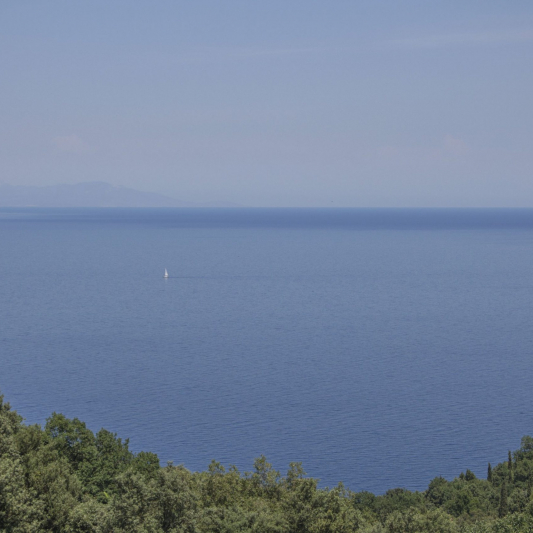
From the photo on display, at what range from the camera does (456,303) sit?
130250 mm

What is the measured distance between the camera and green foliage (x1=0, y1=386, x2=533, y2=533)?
25.1 metres

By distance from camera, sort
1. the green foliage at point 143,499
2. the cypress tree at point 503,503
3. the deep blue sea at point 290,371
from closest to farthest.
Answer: the green foliage at point 143,499 < the cypress tree at point 503,503 < the deep blue sea at point 290,371

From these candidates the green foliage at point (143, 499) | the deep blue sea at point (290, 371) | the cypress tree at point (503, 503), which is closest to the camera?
the green foliage at point (143, 499)

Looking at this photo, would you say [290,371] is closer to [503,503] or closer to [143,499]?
[503,503]

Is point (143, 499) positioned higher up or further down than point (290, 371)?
higher up

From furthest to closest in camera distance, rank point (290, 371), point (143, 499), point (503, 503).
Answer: point (290, 371), point (503, 503), point (143, 499)

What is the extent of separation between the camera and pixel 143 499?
986 inches

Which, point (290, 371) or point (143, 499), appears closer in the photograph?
point (143, 499)

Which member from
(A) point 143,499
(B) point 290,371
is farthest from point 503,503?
(A) point 143,499

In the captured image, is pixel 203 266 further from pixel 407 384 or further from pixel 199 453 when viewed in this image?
pixel 199 453

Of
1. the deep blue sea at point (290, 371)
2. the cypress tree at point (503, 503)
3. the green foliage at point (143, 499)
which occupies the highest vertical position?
the green foliage at point (143, 499)

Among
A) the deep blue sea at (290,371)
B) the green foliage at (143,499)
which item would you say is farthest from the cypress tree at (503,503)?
the green foliage at (143,499)

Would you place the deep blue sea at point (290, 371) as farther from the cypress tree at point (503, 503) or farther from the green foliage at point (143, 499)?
the green foliage at point (143, 499)

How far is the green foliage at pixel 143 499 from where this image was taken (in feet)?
82.3
